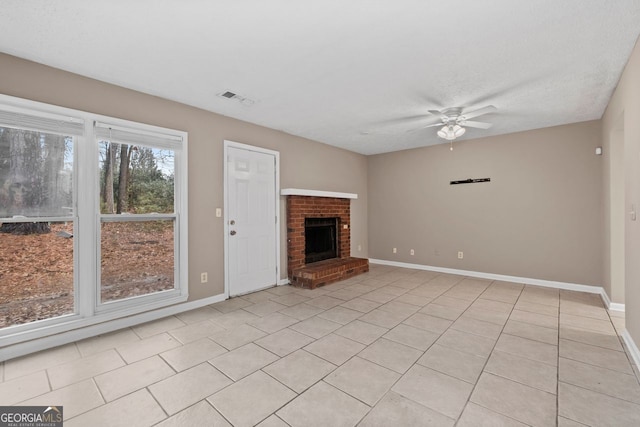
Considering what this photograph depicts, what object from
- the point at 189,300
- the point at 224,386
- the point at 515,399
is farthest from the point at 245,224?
the point at 515,399

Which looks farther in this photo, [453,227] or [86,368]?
[453,227]

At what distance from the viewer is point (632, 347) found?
2.34 m

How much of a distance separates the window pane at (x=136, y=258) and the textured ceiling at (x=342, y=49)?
1.50 m

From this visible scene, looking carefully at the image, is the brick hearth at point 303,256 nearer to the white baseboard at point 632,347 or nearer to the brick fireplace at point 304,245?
the brick fireplace at point 304,245

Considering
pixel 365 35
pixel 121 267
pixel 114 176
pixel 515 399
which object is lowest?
pixel 515 399

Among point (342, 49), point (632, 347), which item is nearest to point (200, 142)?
point (342, 49)

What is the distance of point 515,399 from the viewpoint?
1.80 m

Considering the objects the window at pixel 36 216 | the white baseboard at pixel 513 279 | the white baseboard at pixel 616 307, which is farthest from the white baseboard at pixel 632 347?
the window at pixel 36 216

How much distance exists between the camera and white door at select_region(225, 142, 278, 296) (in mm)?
3928

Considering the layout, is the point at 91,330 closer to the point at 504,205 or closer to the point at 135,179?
the point at 135,179

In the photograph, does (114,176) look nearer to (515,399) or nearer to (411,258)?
(515,399)

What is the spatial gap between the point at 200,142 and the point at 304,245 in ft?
7.45

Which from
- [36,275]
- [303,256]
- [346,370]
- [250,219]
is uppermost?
[250,219]

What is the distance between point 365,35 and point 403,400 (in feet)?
8.24
